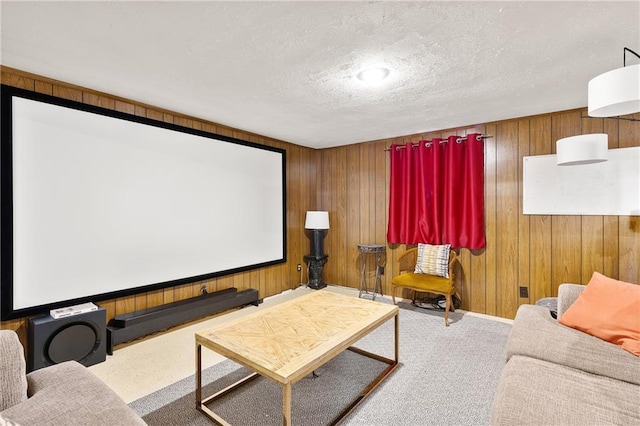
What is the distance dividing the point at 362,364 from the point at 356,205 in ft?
8.88

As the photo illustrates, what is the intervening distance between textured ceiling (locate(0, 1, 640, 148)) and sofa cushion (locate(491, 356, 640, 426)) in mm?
1886

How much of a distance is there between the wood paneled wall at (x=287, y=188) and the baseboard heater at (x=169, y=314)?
117 mm

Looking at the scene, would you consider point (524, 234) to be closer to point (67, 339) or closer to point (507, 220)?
point (507, 220)

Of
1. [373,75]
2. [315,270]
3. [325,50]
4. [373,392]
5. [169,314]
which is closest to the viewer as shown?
[325,50]

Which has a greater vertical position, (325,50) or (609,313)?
(325,50)

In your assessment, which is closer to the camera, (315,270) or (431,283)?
(431,283)

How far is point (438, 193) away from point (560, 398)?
288 centimetres

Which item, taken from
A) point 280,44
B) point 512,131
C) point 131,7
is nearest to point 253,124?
point 280,44

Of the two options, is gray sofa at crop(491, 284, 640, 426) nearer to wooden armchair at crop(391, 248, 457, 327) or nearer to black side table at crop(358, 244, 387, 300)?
wooden armchair at crop(391, 248, 457, 327)

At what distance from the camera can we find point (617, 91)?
138 cm

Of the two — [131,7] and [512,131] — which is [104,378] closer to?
[131,7]

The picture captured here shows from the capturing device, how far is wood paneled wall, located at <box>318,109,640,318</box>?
2.92 metres

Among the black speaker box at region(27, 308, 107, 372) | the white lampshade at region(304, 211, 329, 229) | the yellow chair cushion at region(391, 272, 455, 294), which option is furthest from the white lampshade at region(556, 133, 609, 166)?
the black speaker box at region(27, 308, 107, 372)

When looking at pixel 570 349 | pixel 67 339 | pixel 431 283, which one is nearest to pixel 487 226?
pixel 431 283
